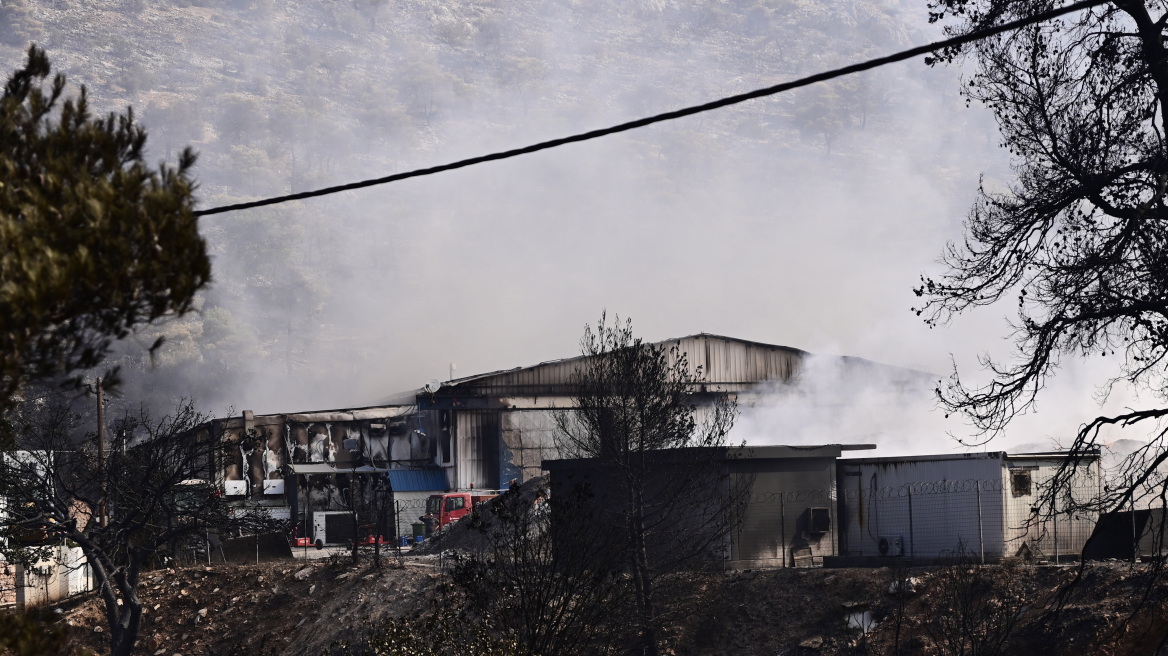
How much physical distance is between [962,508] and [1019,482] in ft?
5.07

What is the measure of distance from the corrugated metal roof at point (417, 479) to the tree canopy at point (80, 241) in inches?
1768

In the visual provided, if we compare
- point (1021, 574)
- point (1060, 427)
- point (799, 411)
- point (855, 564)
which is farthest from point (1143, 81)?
point (1060, 427)

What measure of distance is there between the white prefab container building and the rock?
10.9 feet

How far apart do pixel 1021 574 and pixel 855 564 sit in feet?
18.8

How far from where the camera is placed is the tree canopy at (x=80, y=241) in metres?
6.12

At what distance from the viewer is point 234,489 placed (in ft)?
165

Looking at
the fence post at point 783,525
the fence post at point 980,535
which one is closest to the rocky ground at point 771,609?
the fence post at point 980,535

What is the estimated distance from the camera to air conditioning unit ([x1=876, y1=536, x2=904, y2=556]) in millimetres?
31156

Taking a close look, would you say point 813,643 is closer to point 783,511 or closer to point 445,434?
point 783,511

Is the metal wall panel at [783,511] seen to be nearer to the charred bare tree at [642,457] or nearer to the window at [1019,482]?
the charred bare tree at [642,457]

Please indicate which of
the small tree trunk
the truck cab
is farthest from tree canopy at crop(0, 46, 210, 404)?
the truck cab

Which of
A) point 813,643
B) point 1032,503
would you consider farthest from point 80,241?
point 1032,503

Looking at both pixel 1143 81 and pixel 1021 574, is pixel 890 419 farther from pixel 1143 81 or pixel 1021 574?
pixel 1143 81

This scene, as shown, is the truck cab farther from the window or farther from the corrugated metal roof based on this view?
the window
